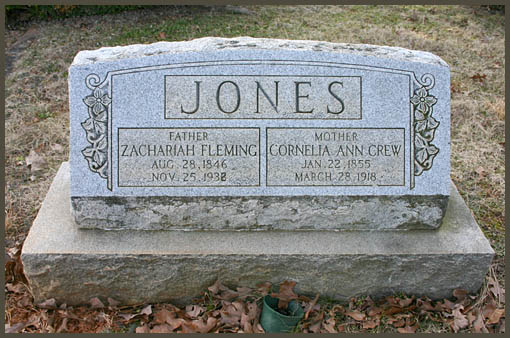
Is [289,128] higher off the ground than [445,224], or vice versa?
[289,128]

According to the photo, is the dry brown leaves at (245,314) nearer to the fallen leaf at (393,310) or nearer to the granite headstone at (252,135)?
the fallen leaf at (393,310)

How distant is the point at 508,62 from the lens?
6.57 metres

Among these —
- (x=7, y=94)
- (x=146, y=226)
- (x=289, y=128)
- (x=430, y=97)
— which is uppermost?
(x=7, y=94)

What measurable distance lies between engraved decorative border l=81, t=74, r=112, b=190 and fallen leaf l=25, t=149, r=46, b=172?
2031 mm

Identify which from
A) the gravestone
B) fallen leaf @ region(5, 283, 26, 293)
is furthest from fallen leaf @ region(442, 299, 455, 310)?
fallen leaf @ region(5, 283, 26, 293)

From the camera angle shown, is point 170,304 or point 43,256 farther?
point 170,304

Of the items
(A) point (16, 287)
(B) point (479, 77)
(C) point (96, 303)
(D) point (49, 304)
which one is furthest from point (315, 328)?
(B) point (479, 77)

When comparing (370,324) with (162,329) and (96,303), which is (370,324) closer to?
(162,329)

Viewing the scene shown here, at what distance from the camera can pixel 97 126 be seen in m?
3.37

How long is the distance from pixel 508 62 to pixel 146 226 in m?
5.31

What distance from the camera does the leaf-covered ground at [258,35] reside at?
134 inches

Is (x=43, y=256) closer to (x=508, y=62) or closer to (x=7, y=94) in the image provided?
(x=7, y=94)

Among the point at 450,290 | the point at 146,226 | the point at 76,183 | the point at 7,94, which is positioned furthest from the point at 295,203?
the point at 7,94

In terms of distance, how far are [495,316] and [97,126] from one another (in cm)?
289
